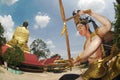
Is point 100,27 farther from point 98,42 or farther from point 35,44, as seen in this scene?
point 35,44

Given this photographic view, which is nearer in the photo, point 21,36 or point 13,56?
point 13,56

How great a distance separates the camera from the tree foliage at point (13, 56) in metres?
34.3

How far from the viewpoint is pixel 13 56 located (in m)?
34.5

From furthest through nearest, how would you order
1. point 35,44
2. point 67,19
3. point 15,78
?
1. point 35,44
2. point 15,78
3. point 67,19

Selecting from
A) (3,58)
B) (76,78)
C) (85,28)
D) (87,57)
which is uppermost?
(85,28)

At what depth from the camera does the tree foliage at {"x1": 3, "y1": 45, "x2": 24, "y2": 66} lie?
34.3m

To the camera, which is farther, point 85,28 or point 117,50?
point 85,28

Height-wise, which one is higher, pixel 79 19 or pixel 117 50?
pixel 79 19

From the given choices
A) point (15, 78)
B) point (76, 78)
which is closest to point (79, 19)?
point (76, 78)

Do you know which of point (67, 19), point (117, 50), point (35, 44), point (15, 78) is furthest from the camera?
point (35, 44)

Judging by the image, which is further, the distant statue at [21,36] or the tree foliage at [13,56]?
the distant statue at [21,36]

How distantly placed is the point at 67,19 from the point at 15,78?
24190 millimetres

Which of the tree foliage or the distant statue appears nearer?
the tree foliage

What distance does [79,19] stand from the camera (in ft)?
20.7
